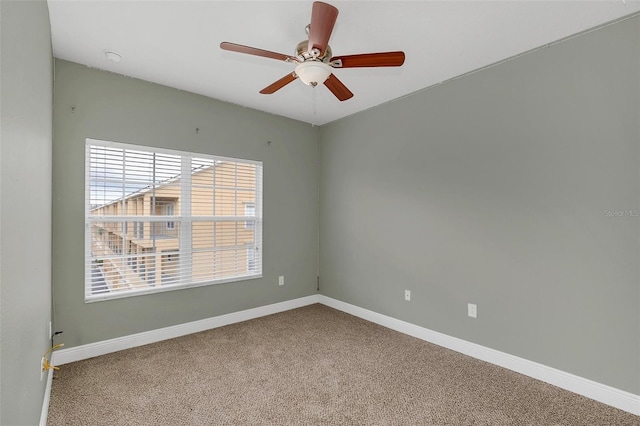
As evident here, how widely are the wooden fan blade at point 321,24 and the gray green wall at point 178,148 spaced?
2.06 m

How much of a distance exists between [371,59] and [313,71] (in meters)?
0.36

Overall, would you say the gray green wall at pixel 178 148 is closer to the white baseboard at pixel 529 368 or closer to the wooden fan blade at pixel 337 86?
the white baseboard at pixel 529 368

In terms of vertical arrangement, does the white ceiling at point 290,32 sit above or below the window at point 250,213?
above

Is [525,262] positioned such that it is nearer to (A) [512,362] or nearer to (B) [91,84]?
(A) [512,362]

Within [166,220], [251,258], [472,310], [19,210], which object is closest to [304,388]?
[472,310]

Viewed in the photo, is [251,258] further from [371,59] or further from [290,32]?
[371,59]

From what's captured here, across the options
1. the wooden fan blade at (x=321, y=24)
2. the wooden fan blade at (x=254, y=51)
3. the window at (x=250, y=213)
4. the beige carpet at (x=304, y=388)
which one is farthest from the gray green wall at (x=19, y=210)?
the window at (x=250, y=213)

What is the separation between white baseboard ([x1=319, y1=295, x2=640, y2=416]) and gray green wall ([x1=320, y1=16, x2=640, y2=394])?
0.18ft

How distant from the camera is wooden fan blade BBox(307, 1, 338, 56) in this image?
1510 millimetres

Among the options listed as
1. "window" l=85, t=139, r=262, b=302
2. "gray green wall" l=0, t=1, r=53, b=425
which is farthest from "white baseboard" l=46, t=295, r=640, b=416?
"gray green wall" l=0, t=1, r=53, b=425

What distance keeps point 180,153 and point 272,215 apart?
1.31m

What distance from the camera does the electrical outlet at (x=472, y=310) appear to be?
2789 mm

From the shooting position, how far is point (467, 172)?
2.87 meters

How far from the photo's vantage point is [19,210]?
1.17m
